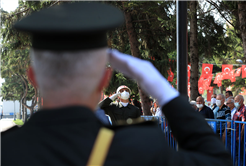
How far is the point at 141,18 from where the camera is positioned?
13.9 metres

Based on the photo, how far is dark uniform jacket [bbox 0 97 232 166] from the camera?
978 mm

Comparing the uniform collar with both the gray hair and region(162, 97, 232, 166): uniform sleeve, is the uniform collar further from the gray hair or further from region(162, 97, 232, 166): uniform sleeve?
region(162, 97, 232, 166): uniform sleeve

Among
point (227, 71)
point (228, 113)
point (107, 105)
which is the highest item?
point (227, 71)

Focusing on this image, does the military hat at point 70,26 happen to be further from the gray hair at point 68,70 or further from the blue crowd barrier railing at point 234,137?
the blue crowd barrier railing at point 234,137

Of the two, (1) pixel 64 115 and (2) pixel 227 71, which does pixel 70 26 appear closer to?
(1) pixel 64 115

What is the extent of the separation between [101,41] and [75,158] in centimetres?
40

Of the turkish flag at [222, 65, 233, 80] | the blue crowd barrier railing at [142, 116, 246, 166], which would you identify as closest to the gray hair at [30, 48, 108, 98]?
the blue crowd barrier railing at [142, 116, 246, 166]

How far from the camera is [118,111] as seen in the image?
25.5 feet

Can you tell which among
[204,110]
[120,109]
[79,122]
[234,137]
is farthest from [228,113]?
[79,122]

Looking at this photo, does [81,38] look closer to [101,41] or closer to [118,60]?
[101,41]

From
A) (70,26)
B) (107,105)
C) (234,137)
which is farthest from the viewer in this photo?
(107,105)

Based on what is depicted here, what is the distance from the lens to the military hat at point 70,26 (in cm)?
100

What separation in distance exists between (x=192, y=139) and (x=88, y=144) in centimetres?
37

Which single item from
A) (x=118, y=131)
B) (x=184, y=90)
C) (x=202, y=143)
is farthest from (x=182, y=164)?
(x=184, y=90)
